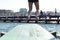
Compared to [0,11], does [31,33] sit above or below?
above

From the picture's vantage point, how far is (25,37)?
442cm

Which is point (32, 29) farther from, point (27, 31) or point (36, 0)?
point (36, 0)

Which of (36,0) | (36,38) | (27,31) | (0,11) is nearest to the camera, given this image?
(36,38)

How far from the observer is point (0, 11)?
385 ft

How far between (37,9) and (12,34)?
3.33 metres

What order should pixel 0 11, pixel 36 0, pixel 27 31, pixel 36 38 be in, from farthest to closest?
pixel 0 11 → pixel 36 0 → pixel 27 31 → pixel 36 38

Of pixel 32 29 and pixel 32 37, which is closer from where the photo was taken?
pixel 32 37

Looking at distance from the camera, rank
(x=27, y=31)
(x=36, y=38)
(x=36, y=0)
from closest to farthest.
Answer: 1. (x=36, y=38)
2. (x=27, y=31)
3. (x=36, y=0)

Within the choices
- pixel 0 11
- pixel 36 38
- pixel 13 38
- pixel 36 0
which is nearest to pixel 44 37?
pixel 36 38

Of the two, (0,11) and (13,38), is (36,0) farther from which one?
(0,11)

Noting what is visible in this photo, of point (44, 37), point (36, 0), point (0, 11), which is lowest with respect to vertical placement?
point (0, 11)

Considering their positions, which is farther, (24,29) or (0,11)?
(0,11)

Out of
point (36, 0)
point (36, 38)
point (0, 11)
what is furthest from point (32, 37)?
point (0, 11)

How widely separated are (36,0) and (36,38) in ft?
11.0
